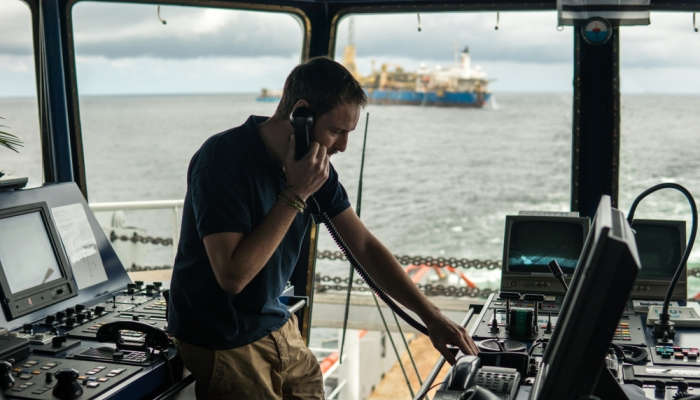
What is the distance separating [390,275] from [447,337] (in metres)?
0.30

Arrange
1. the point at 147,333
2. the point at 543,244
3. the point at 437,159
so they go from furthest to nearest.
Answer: the point at 437,159, the point at 543,244, the point at 147,333

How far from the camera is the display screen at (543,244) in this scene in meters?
2.77

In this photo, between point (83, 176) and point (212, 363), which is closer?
point (212, 363)

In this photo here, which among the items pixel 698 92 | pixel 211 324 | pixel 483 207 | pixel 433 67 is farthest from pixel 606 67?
pixel 483 207

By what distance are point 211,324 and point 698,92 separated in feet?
10.5

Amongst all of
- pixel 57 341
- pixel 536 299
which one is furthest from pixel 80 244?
pixel 536 299

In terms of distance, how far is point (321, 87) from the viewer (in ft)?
5.78

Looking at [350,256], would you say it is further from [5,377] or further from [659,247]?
[659,247]

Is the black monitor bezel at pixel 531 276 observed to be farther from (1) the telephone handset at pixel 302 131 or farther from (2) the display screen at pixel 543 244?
(1) the telephone handset at pixel 302 131

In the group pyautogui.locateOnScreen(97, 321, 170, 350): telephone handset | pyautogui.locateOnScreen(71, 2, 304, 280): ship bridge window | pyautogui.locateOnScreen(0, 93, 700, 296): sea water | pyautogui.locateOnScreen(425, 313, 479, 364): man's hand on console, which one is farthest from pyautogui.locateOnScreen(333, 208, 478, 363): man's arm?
pyautogui.locateOnScreen(71, 2, 304, 280): ship bridge window

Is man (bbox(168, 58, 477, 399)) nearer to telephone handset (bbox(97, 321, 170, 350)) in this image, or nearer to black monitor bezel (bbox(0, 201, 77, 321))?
telephone handset (bbox(97, 321, 170, 350))

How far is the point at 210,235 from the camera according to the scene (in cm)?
164

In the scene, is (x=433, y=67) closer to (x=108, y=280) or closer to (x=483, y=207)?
(x=108, y=280)

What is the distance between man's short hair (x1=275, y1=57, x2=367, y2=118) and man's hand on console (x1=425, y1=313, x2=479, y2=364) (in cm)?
61
